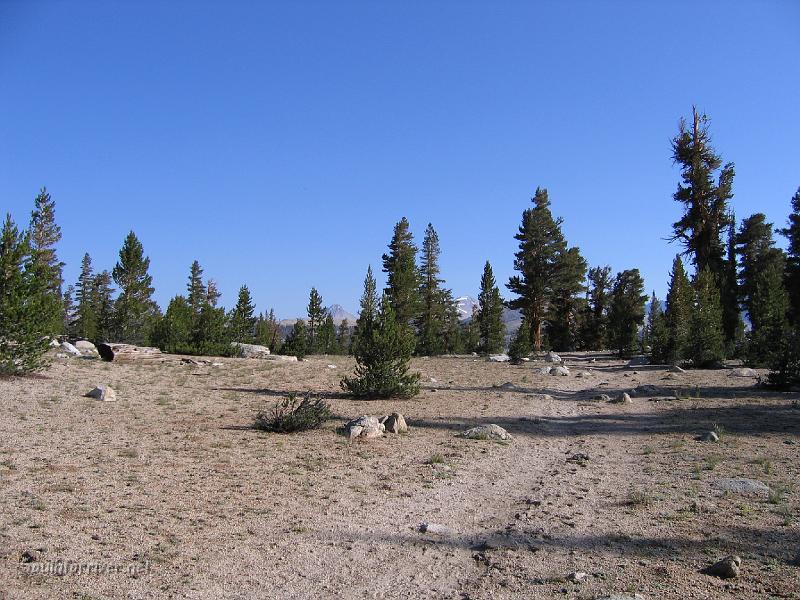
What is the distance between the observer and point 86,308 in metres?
52.1

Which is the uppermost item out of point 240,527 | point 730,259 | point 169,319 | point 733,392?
point 730,259

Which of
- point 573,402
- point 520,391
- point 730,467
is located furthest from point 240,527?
point 520,391

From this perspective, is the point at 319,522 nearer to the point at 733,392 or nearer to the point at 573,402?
the point at 573,402

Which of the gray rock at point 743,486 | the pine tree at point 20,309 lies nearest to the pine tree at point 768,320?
the gray rock at point 743,486

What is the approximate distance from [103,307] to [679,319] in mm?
54221

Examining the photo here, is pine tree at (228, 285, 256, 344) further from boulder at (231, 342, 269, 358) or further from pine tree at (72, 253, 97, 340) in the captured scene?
pine tree at (72, 253, 97, 340)

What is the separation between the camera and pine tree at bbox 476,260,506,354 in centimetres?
4581

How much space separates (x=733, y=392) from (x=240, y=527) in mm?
16752

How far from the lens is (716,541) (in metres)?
5.05

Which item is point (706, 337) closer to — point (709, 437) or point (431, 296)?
point (709, 437)

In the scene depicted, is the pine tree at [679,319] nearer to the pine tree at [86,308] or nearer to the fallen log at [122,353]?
the fallen log at [122,353]

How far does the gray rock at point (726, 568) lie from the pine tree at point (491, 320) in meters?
41.4

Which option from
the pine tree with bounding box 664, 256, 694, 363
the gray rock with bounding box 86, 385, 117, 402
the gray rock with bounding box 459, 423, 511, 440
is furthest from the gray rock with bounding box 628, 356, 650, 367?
the gray rock with bounding box 86, 385, 117, 402

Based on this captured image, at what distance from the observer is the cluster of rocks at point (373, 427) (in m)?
10.5
